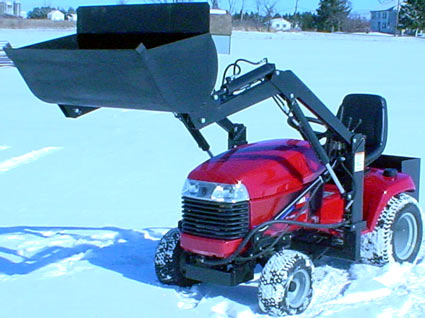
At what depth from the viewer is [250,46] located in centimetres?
2811

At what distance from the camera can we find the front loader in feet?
10.4

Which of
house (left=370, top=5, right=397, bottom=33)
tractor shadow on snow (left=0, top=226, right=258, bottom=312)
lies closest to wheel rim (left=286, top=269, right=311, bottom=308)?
tractor shadow on snow (left=0, top=226, right=258, bottom=312)

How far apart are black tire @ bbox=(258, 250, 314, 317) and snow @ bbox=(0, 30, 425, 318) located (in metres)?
0.10

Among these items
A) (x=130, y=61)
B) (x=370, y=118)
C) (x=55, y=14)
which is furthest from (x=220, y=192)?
(x=55, y=14)

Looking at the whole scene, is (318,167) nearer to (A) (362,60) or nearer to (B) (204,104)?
(B) (204,104)

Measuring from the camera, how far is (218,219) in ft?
12.3

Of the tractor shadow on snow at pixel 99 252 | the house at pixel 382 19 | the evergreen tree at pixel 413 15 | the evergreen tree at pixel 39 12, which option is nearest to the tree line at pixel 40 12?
the evergreen tree at pixel 39 12

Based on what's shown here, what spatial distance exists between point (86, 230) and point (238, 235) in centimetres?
217

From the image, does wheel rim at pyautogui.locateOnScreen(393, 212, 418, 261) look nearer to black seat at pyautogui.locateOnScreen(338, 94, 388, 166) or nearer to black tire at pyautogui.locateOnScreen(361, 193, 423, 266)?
black tire at pyautogui.locateOnScreen(361, 193, 423, 266)

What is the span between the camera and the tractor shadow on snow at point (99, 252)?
4.18 m

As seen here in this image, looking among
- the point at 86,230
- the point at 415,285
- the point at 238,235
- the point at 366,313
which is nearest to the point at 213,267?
the point at 238,235

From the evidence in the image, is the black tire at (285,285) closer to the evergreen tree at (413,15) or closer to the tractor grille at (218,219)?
the tractor grille at (218,219)

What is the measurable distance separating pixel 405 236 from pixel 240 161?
1384 millimetres

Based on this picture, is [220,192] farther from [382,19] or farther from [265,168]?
[382,19]
